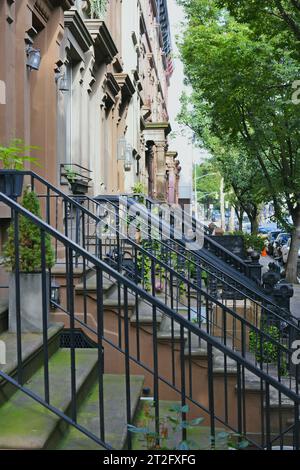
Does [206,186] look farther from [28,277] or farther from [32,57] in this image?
[28,277]

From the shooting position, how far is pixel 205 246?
12969 millimetres

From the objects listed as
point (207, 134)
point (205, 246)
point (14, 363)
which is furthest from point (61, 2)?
point (207, 134)

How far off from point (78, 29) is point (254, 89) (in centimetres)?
588

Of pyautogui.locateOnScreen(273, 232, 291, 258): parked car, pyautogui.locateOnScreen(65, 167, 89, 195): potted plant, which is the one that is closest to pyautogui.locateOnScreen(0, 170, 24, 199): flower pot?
pyautogui.locateOnScreen(65, 167, 89, 195): potted plant

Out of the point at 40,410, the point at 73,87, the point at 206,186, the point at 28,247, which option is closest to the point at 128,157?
the point at 73,87

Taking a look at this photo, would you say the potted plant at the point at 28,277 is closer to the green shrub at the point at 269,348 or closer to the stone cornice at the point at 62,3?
the green shrub at the point at 269,348

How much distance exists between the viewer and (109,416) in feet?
15.0

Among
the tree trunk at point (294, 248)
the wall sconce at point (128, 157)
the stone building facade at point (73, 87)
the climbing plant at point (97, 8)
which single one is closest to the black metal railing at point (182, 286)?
the stone building facade at point (73, 87)

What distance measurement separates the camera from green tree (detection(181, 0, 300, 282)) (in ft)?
51.5

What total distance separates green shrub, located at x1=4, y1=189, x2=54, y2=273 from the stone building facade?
194 cm

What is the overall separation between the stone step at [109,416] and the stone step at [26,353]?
0.47 metres
